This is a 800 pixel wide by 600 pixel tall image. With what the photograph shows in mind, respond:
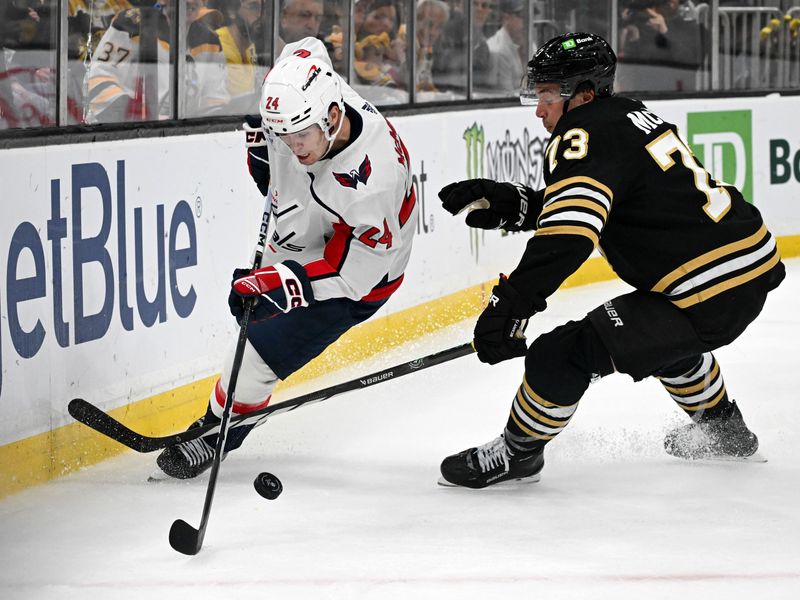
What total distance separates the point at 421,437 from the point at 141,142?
3.73 feet

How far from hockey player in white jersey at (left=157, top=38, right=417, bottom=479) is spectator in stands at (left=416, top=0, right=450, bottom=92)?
8.67 feet

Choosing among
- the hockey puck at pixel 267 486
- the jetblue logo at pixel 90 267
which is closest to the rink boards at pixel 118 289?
the jetblue logo at pixel 90 267

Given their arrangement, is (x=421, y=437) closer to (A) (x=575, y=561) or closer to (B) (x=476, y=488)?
(B) (x=476, y=488)

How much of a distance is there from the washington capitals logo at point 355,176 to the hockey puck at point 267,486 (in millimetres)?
682

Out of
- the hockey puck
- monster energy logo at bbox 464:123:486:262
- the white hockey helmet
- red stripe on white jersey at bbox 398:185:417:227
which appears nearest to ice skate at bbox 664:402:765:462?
red stripe on white jersey at bbox 398:185:417:227

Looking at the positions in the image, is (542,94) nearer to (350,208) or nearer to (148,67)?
(350,208)

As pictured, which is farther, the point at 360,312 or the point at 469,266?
the point at 469,266

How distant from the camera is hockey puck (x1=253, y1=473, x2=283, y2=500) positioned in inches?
116

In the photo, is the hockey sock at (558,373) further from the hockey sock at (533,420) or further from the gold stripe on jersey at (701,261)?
the gold stripe on jersey at (701,261)

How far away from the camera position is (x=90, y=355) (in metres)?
3.47

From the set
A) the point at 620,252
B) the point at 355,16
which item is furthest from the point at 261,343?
the point at 355,16

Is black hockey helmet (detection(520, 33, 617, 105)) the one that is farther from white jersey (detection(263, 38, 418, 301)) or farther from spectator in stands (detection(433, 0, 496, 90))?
spectator in stands (detection(433, 0, 496, 90))

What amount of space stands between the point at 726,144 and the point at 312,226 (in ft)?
15.4

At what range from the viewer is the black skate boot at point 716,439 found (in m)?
3.52
